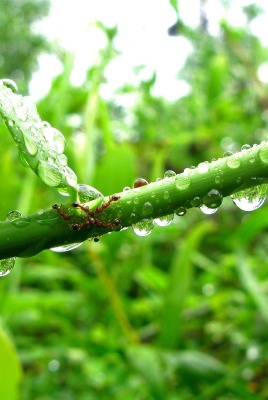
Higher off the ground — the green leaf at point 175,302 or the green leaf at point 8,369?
the green leaf at point 175,302

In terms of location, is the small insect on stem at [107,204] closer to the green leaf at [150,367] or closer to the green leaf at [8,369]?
the green leaf at [8,369]

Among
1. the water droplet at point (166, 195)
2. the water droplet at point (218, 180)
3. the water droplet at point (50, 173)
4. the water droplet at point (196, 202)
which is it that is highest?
the water droplet at point (50, 173)

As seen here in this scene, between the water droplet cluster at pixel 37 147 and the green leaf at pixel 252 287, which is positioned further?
the green leaf at pixel 252 287

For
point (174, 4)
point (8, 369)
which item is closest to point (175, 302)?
point (8, 369)

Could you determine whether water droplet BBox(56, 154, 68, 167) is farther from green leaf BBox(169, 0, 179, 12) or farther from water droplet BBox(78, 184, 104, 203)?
green leaf BBox(169, 0, 179, 12)

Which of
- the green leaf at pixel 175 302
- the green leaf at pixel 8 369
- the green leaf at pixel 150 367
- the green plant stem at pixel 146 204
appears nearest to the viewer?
the green plant stem at pixel 146 204

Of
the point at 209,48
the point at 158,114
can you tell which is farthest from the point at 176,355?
the point at 209,48

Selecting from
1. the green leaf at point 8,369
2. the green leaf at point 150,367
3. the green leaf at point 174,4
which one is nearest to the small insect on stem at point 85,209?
the green leaf at point 8,369
